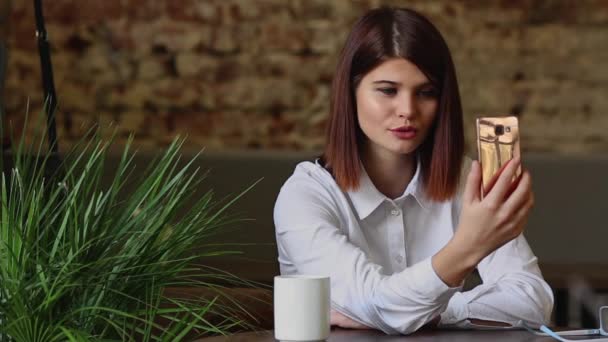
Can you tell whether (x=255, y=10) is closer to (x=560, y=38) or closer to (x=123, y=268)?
(x=560, y=38)

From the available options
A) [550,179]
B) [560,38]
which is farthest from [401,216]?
[560,38]

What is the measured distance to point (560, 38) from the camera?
4312 millimetres

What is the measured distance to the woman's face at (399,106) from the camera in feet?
6.88

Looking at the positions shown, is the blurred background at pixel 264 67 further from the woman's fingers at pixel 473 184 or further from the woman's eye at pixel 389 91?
the woman's fingers at pixel 473 184

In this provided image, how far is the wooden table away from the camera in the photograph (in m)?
1.79

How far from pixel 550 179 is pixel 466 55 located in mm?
556

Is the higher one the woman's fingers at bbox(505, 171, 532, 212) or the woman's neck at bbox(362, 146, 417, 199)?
the woman's fingers at bbox(505, 171, 532, 212)

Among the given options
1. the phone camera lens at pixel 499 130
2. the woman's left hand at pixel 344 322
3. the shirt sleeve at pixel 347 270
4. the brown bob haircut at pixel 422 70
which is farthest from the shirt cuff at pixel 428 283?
the brown bob haircut at pixel 422 70

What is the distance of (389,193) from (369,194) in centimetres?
7

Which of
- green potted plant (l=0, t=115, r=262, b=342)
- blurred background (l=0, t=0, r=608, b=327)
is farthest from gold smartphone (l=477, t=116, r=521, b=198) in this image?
blurred background (l=0, t=0, r=608, b=327)

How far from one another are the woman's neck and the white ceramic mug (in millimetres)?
624

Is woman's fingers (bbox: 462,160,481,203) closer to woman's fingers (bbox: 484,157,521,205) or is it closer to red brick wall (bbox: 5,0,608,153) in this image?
woman's fingers (bbox: 484,157,521,205)

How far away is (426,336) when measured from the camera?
1.85m

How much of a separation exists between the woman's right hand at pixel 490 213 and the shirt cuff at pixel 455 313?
296 millimetres
